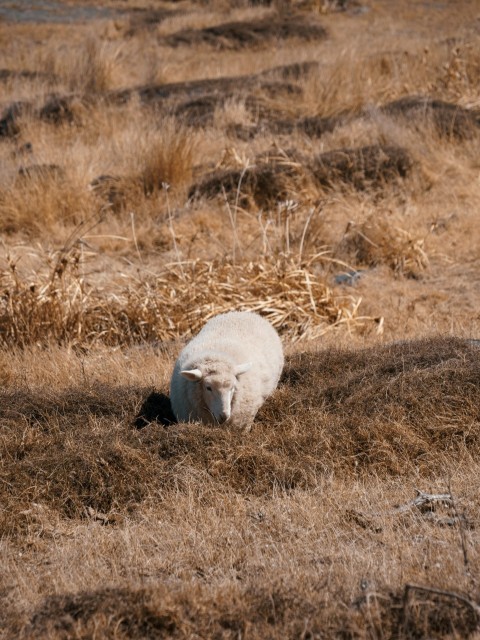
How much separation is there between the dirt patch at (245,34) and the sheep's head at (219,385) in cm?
2130

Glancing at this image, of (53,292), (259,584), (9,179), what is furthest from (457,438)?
(9,179)

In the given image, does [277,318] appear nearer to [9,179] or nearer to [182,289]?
[182,289]

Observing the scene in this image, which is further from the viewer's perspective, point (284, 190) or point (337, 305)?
point (284, 190)

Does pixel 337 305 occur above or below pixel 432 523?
below

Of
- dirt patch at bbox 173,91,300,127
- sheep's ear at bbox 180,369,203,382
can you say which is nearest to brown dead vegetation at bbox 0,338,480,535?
sheep's ear at bbox 180,369,203,382

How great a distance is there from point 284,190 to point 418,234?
201 centimetres


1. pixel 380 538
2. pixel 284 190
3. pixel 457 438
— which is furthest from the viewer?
pixel 284 190

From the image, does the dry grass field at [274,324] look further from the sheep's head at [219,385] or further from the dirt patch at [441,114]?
the sheep's head at [219,385]

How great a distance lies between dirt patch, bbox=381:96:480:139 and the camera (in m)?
13.6

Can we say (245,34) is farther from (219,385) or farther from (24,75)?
(219,385)

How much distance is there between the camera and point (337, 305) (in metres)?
8.89

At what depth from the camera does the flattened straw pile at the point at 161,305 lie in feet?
27.9

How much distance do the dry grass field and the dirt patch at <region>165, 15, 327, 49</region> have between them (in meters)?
6.99

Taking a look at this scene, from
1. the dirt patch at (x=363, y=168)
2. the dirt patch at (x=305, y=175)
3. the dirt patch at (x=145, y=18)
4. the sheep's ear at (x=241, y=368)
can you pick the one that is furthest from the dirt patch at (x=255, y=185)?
the dirt patch at (x=145, y=18)
